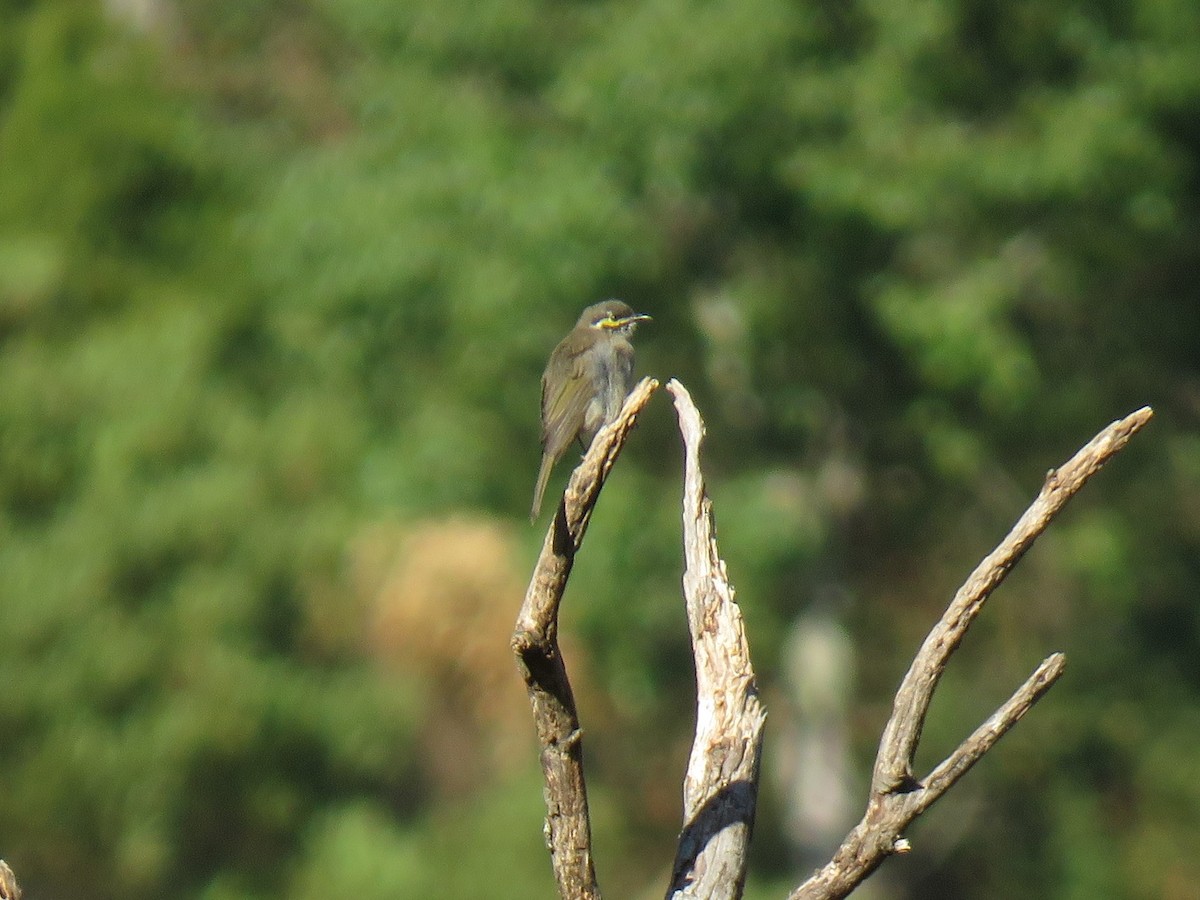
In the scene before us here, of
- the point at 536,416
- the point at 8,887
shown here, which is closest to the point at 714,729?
the point at 8,887

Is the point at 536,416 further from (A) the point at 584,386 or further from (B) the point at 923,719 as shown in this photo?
(B) the point at 923,719

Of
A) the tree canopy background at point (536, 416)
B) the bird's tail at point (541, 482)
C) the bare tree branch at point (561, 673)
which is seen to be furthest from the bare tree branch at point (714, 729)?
the tree canopy background at point (536, 416)

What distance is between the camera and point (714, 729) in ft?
20.0

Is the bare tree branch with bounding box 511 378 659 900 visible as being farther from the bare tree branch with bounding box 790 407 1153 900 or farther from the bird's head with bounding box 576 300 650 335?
the bird's head with bounding box 576 300 650 335

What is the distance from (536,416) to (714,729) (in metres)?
12.1

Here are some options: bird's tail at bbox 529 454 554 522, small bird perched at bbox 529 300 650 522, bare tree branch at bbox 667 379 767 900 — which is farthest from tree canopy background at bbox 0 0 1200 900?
bare tree branch at bbox 667 379 767 900

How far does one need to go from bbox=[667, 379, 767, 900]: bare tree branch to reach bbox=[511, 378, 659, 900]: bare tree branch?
1.13 ft

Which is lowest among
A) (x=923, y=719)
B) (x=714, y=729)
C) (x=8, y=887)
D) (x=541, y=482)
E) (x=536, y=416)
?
(x=923, y=719)

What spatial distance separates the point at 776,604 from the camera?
20.0 m

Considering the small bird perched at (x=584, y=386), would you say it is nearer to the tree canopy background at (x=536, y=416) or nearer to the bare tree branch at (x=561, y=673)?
the bare tree branch at (x=561, y=673)

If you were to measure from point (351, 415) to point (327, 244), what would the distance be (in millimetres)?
3527

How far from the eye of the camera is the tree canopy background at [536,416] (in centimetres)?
1662

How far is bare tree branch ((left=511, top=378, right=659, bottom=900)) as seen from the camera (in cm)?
550

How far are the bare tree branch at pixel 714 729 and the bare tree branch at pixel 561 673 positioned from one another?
0.34m
